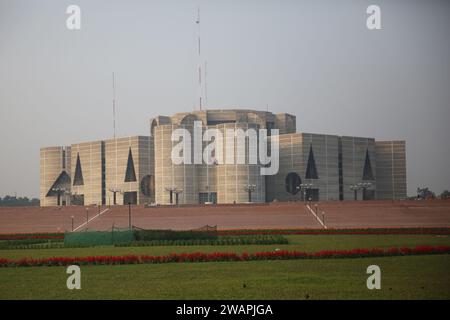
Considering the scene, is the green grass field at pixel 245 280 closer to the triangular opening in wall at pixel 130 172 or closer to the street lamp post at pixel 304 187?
the street lamp post at pixel 304 187

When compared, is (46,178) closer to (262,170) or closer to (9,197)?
(262,170)

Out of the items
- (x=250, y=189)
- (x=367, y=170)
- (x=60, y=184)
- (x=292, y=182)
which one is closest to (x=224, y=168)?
(x=250, y=189)

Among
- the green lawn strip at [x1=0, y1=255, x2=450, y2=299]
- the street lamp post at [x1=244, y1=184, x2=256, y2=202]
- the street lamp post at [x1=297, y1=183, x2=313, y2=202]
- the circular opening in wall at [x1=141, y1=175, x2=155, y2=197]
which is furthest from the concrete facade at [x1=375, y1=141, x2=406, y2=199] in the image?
the green lawn strip at [x1=0, y1=255, x2=450, y2=299]

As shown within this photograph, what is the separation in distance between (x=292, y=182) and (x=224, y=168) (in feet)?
42.8

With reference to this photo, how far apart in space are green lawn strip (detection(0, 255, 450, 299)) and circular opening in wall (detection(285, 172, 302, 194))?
75.3 m

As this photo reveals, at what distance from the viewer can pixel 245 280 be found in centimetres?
1966

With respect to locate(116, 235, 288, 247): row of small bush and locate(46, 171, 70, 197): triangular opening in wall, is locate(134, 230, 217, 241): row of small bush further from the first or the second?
locate(46, 171, 70, 197): triangular opening in wall

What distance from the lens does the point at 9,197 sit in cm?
19575

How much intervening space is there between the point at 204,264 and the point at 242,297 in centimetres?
810

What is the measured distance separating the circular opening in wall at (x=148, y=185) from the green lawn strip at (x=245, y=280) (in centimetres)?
8242

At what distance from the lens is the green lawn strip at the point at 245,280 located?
17000mm

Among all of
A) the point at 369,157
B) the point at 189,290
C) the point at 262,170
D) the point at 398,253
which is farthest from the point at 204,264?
the point at 369,157

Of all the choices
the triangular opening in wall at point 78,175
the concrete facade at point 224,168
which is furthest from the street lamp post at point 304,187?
the triangular opening in wall at point 78,175

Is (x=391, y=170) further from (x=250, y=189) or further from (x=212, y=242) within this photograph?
(x=212, y=242)
